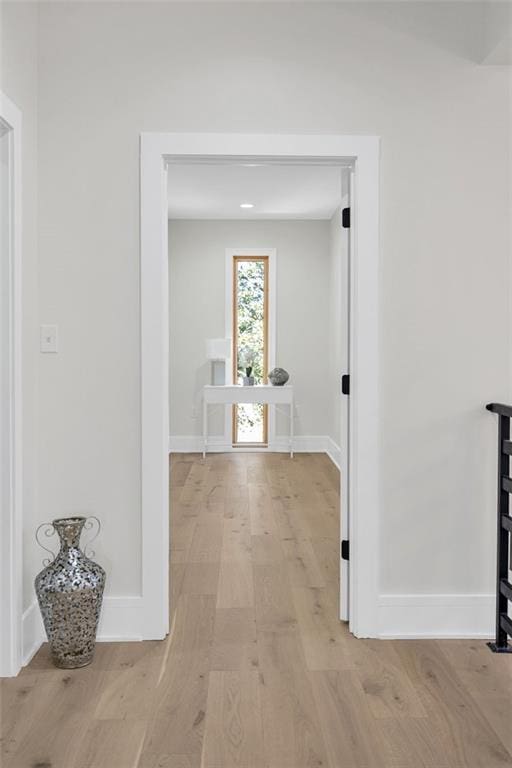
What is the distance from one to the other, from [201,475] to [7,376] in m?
4.15

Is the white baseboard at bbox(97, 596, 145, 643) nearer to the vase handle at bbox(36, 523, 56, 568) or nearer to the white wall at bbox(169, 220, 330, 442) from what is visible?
the vase handle at bbox(36, 523, 56, 568)

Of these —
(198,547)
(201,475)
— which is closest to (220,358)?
(201,475)

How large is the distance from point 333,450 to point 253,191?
2.82 metres

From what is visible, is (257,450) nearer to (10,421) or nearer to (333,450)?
(333,450)

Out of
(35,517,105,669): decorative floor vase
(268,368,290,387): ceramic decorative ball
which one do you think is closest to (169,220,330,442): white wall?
(268,368,290,387): ceramic decorative ball

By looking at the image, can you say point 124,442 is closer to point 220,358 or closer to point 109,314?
point 109,314

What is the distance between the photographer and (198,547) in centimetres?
427

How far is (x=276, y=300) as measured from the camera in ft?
26.5

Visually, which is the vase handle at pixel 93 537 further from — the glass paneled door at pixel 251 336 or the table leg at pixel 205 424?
the glass paneled door at pixel 251 336

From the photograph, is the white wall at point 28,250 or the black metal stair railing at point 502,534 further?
the black metal stair railing at point 502,534

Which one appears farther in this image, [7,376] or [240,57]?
[240,57]

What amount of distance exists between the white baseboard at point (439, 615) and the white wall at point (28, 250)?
148 cm

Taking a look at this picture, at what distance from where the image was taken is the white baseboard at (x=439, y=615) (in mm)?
2951

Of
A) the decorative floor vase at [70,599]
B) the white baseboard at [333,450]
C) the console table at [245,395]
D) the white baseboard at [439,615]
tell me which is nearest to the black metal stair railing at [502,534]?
the white baseboard at [439,615]
